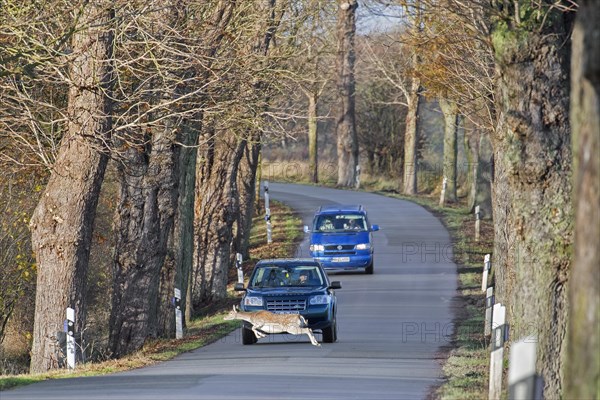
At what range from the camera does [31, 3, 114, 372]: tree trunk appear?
19609 millimetres

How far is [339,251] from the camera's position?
118 feet

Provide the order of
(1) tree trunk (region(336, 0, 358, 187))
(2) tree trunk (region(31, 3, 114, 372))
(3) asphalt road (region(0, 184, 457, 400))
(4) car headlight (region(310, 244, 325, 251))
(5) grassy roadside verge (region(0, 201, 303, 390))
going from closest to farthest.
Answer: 1. (3) asphalt road (region(0, 184, 457, 400))
2. (5) grassy roadside verge (region(0, 201, 303, 390))
3. (2) tree trunk (region(31, 3, 114, 372))
4. (4) car headlight (region(310, 244, 325, 251))
5. (1) tree trunk (region(336, 0, 358, 187))

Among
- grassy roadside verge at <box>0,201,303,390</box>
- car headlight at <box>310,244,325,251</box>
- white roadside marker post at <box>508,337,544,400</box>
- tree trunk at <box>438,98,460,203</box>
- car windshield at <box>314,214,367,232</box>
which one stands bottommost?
grassy roadside verge at <box>0,201,303,390</box>

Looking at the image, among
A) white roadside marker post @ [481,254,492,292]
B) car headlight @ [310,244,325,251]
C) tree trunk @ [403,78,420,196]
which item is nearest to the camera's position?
white roadside marker post @ [481,254,492,292]

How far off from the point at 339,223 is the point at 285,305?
15330 millimetres

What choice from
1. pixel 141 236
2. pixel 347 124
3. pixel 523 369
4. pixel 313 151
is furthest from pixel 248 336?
pixel 313 151

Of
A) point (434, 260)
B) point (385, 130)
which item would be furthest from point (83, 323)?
point (385, 130)

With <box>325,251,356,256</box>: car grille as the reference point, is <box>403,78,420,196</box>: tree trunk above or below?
above

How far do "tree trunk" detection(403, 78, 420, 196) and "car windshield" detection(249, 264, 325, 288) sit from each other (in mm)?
36235

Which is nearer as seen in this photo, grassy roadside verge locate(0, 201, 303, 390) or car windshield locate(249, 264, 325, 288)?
grassy roadside verge locate(0, 201, 303, 390)

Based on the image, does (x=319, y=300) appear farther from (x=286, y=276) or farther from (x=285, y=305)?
(x=286, y=276)

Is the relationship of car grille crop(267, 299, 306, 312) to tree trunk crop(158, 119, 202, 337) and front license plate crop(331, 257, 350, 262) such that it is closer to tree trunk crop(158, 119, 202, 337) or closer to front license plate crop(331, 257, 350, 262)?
tree trunk crop(158, 119, 202, 337)

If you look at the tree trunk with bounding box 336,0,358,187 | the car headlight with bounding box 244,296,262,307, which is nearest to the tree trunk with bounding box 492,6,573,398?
the car headlight with bounding box 244,296,262,307

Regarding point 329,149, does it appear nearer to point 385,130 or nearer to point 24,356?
point 385,130
